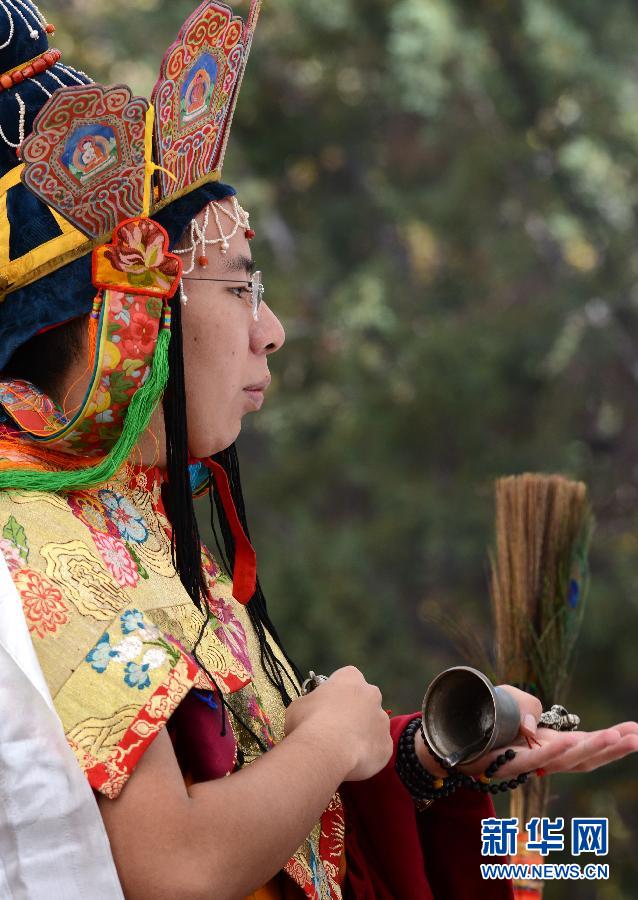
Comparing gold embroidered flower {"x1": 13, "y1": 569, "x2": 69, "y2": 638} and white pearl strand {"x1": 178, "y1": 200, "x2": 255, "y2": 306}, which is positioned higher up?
white pearl strand {"x1": 178, "y1": 200, "x2": 255, "y2": 306}

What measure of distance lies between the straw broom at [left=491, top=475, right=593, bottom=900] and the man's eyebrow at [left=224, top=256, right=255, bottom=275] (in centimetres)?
92

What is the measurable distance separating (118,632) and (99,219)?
1.89 feet

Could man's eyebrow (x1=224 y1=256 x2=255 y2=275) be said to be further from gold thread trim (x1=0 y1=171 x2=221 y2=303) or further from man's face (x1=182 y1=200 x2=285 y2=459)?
gold thread trim (x1=0 y1=171 x2=221 y2=303)

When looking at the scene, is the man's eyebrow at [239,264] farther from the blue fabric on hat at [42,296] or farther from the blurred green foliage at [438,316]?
the blurred green foliage at [438,316]

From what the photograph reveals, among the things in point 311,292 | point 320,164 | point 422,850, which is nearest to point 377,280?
point 311,292

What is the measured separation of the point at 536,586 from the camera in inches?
99.0

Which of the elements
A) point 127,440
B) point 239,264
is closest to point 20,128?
point 239,264

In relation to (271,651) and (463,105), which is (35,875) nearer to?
(271,651)

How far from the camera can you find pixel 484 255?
24.5 ft

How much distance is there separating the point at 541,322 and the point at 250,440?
8.14 ft

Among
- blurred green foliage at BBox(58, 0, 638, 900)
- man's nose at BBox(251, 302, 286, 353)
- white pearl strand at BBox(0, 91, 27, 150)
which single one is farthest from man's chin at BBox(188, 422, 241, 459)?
blurred green foliage at BBox(58, 0, 638, 900)

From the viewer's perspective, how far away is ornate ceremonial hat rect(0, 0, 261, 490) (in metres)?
1.60

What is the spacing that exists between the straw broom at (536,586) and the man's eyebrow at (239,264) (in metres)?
0.92

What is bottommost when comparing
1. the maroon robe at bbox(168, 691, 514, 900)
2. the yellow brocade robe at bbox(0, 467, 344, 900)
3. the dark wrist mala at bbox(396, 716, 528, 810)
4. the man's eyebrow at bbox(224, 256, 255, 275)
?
the maroon robe at bbox(168, 691, 514, 900)
